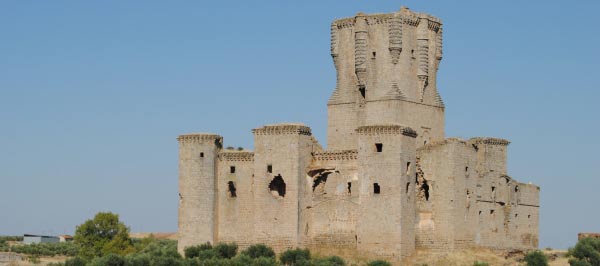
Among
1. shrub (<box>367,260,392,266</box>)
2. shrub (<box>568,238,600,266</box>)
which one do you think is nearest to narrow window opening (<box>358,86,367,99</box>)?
shrub (<box>367,260,392,266</box>)

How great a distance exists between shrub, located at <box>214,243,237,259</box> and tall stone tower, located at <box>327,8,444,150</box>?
22.8ft

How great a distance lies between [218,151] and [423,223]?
32.3 ft

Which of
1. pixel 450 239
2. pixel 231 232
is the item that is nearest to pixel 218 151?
pixel 231 232

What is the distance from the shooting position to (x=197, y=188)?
5681 centimetres

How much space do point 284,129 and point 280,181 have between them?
2259mm

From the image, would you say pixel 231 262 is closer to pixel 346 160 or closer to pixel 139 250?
pixel 346 160

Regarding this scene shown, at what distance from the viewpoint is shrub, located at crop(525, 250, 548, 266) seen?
5484 centimetres

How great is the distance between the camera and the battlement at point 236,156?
185 feet

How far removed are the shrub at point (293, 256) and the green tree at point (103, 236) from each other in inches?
595

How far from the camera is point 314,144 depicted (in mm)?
56094

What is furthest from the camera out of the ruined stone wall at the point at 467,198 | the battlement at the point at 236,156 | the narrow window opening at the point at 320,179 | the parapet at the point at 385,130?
the battlement at the point at 236,156

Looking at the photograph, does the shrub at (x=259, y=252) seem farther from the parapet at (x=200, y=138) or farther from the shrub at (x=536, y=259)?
the shrub at (x=536, y=259)

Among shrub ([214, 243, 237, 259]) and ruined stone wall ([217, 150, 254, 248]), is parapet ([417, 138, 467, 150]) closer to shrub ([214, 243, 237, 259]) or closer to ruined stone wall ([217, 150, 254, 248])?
ruined stone wall ([217, 150, 254, 248])

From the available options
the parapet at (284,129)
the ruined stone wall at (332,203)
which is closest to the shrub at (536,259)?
the ruined stone wall at (332,203)
